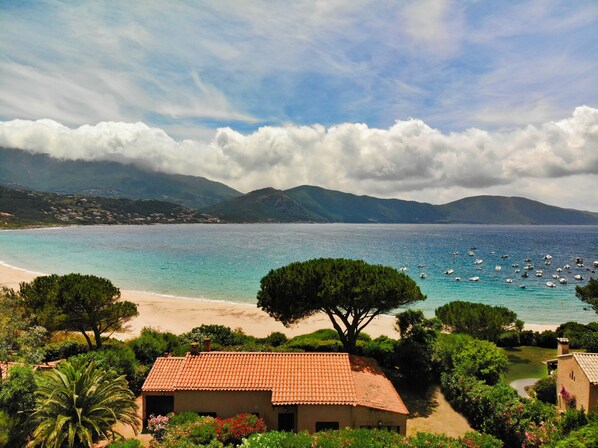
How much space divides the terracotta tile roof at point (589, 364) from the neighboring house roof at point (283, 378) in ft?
27.5

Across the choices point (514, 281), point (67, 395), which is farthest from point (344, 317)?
point (514, 281)

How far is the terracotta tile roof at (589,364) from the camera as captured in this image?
1675cm

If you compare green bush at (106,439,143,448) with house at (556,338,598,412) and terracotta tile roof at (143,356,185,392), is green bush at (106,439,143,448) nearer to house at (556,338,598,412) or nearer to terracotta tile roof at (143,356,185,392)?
terracotta tile roof at (143,356,185,392)

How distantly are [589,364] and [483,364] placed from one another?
4850 mm

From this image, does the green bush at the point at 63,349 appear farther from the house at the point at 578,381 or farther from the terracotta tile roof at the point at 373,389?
the house at the point at 578,381

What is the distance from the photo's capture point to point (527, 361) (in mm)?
28953

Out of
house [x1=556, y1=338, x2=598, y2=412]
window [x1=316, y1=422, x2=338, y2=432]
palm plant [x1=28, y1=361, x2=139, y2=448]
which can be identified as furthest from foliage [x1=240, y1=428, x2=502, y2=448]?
house [x1=556, y1=338, x2=598, y2=412]

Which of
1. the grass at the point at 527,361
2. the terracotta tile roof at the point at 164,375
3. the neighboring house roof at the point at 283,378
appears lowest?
the grass at the point at 527,361

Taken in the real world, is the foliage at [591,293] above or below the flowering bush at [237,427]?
above

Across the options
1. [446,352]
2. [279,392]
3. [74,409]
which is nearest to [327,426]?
[279,392]

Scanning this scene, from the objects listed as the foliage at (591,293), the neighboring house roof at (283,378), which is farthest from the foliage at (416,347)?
the foliage at (591,293)

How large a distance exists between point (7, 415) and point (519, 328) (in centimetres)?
3575

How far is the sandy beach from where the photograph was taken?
38.8 m

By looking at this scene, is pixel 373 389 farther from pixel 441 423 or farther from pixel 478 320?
pixel 478 320
